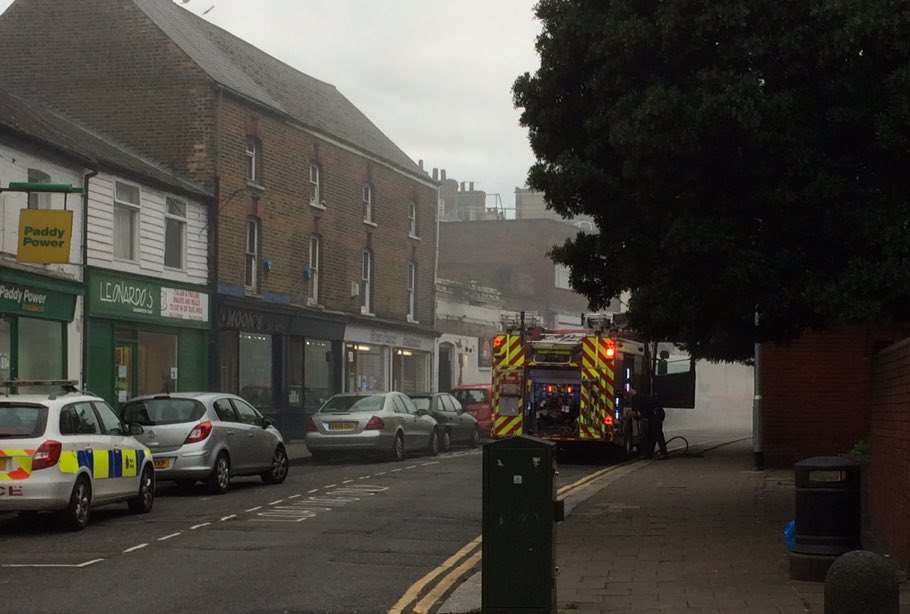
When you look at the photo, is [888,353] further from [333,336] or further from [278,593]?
[333,336]

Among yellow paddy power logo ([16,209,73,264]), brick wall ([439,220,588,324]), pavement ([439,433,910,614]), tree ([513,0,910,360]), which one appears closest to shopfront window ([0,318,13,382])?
yellow paddy power logo ([16,209,73,264])

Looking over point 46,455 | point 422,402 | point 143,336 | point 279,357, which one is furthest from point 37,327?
point 46,455

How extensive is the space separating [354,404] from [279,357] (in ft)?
34.1

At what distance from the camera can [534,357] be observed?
1115 inches

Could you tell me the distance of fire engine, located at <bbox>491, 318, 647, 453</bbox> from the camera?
91.6 feet

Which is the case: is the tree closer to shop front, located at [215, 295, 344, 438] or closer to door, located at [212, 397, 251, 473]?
door, located at [212, 397, 251, 473]

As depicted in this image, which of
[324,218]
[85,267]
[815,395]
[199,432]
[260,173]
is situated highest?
[260,173]

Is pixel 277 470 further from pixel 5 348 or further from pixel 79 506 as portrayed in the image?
pixel 79 506

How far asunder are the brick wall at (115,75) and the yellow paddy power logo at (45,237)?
10.3m

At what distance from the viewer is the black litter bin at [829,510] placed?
1168 cm

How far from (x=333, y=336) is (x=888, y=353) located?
30199 mm

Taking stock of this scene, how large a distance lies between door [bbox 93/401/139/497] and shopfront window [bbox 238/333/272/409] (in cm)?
1911

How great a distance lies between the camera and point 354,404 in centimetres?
2898

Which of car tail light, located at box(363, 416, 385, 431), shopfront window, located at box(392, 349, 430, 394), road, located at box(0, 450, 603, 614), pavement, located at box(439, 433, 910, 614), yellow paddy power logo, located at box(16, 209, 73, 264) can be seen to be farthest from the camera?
shopfront window, located at box(392, 349, 430, 394)
